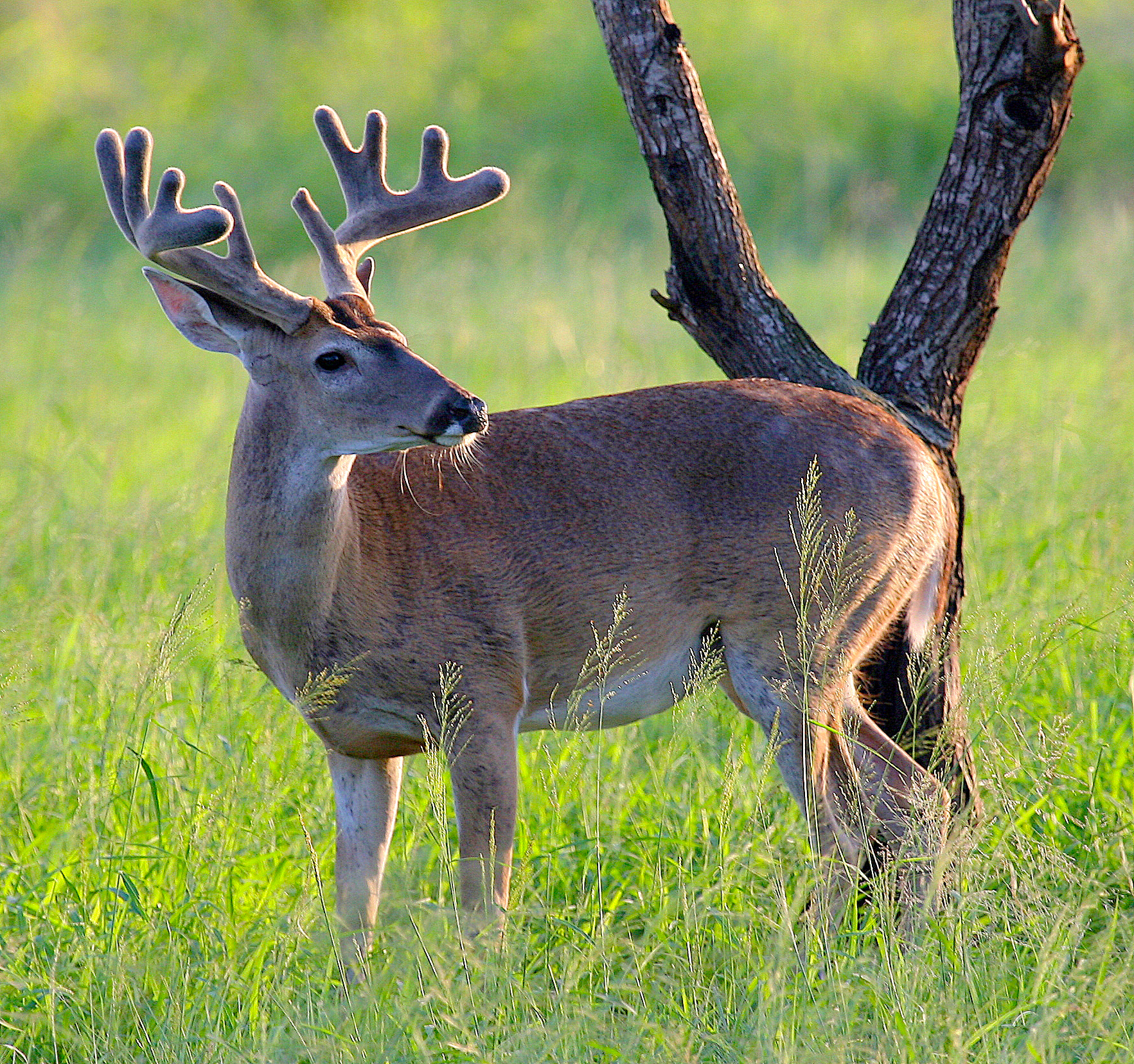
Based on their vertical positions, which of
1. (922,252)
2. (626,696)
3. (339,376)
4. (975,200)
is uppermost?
(975,200)

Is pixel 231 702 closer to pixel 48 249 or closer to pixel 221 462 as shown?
pixel 221 462

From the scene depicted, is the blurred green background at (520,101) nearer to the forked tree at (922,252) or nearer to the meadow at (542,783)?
the meadow at (542,783)

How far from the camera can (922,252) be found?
3859 mm

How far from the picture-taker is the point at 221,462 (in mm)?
6809

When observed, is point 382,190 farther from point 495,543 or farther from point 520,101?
point 520,101

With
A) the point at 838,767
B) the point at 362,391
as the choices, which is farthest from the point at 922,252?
the point at 362,391

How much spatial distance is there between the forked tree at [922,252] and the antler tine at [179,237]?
3.29 ft

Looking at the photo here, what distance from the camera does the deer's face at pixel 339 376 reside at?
3.28 metres

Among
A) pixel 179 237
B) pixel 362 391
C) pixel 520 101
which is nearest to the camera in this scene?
pixel 179 237

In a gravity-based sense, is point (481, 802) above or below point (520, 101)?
below

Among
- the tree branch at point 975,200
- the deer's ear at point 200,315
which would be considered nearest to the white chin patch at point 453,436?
the deer's ear at point 200,315

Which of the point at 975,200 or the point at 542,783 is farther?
the point at 975,200

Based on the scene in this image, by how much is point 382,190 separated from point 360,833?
1.58m

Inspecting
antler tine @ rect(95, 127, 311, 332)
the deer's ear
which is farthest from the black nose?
the deer's ear
